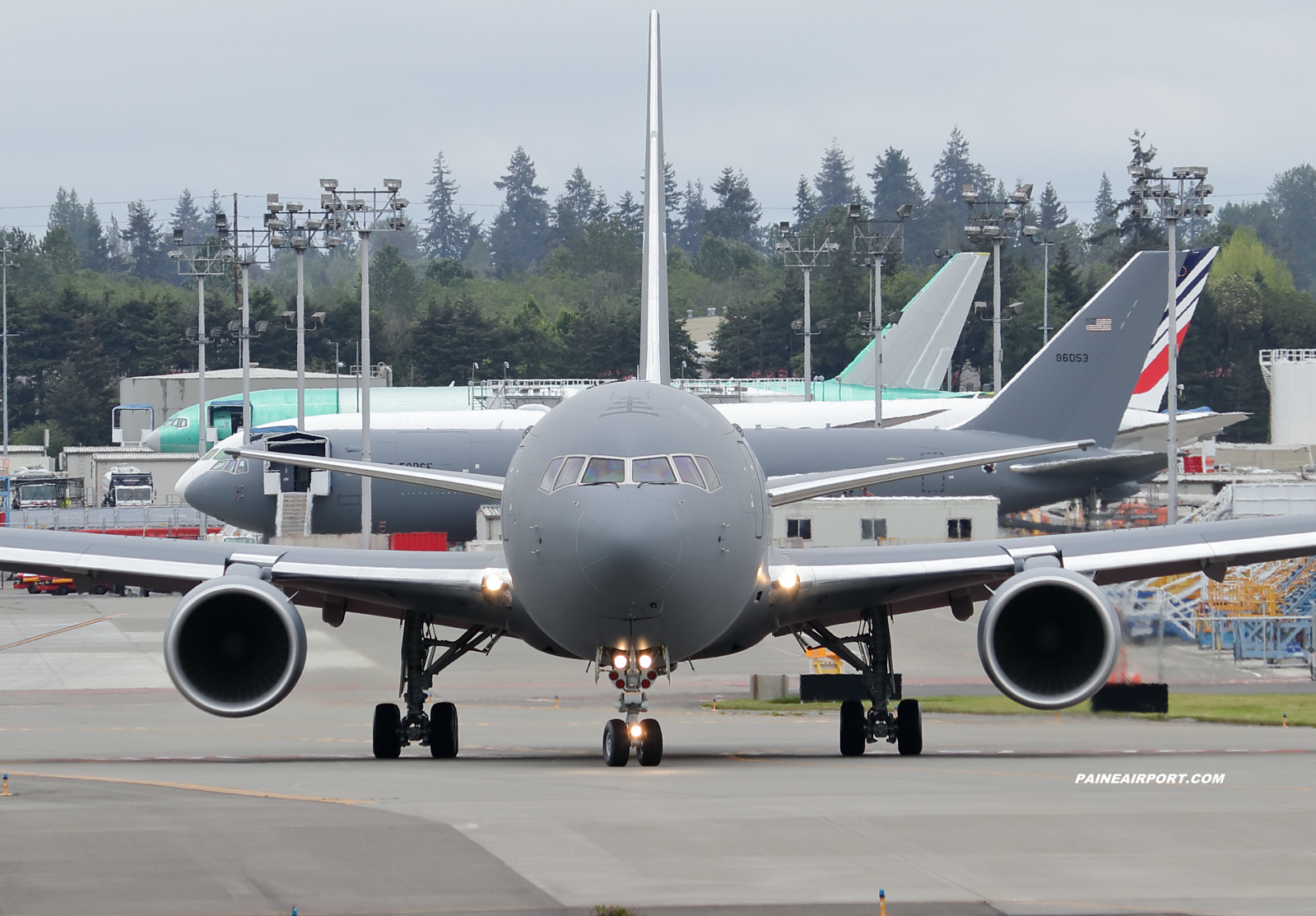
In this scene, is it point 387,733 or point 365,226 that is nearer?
point 387,733

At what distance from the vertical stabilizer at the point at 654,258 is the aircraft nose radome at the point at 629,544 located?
4.23 m

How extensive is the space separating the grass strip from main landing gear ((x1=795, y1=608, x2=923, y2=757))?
633 cm

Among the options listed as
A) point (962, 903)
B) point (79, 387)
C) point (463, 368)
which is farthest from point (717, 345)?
point (962, 903)

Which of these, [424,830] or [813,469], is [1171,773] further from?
[813,469]

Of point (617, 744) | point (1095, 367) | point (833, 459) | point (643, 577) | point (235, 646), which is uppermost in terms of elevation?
point (1095, 367)

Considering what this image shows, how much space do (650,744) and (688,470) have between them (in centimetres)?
296

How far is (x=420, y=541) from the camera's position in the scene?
5809 centimetres

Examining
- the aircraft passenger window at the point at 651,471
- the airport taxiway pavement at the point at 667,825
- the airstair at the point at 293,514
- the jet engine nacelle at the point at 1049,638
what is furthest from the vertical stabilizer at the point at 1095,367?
the aircraft passenger window at the point at 651,471

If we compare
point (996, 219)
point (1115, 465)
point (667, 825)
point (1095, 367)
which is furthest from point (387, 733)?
point (996, 219)

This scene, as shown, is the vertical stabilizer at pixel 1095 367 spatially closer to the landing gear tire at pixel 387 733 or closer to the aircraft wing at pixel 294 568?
the landing gear tire at pixel 387 733

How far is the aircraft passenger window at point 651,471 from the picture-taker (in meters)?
16.4

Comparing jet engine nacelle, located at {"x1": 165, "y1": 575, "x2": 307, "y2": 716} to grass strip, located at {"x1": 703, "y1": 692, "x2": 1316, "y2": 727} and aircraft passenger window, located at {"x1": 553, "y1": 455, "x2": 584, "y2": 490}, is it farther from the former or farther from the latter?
grass strip, located at {"x1": 703, "y1": 692, "x2": 1316, "y2": 727}

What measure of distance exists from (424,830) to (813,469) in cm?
4305

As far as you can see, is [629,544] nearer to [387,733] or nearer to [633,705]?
[633,705]
